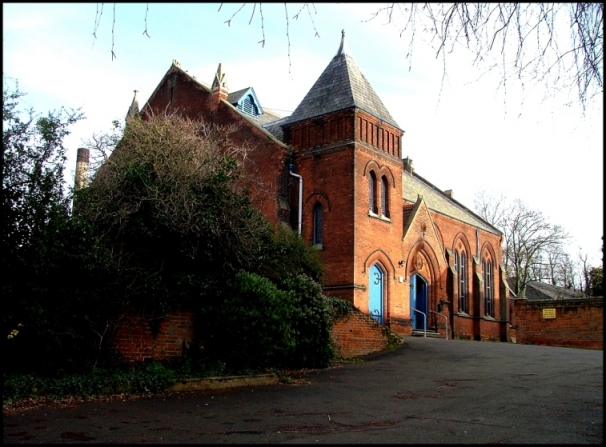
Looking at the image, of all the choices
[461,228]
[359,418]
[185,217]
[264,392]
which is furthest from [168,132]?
[461,228]

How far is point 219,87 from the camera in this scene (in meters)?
29.3

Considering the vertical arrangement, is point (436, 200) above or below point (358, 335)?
above

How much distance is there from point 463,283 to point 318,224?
13957mm

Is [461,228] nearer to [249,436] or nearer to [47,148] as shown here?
[47,148]

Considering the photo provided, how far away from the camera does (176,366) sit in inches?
549

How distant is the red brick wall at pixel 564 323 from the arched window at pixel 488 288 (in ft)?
33.9

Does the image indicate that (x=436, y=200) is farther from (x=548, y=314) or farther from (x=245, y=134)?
(x=245, y=134)

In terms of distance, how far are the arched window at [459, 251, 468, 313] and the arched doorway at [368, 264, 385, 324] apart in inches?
418

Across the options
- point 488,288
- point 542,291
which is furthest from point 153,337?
point 542,291

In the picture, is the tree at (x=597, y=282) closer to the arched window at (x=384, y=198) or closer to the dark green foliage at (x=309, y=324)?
the arched window at (x=384, y=198)

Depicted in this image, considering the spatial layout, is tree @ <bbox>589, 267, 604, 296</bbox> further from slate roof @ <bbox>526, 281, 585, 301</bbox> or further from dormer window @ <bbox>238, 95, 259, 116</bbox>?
slate roof @ <bbox>526, 281, 585, 301</bbox>

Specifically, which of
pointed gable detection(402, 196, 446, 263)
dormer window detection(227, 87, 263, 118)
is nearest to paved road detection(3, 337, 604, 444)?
pointed gable detection(402, 196, 446, 263)

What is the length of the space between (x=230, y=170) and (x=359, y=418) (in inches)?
333

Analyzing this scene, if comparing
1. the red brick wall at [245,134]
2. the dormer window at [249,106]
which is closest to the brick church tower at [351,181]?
the red brick wall at [245,134]
